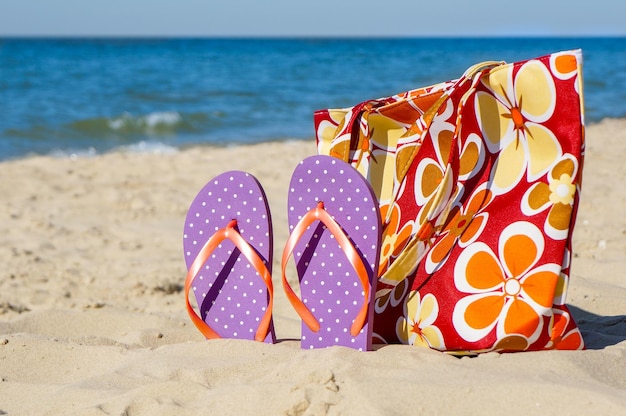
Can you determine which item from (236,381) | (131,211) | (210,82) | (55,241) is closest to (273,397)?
(236,381)

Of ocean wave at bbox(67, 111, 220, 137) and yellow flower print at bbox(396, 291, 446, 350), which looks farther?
ocean wave at bbox(67, 111, 220, 137)

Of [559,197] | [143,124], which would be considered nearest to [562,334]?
[559,197]

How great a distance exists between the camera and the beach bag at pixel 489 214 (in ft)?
5.42

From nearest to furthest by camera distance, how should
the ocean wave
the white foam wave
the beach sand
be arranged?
the beach sand → the ocean wave → the white foam wave

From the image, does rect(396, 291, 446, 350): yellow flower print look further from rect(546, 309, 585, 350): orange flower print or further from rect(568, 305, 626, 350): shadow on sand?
rect(568, 305, 626, 350): shadow on sand

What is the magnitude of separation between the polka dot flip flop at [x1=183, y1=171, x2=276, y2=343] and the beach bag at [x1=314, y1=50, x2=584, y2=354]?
0.32 metres

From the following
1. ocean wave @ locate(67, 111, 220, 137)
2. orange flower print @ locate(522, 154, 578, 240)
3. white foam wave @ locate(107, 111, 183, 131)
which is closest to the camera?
orange flower print @ locate(522, 154, 578, 240)

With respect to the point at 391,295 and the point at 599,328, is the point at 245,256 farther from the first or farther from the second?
the point at 599,328

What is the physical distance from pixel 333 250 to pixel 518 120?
55 cm

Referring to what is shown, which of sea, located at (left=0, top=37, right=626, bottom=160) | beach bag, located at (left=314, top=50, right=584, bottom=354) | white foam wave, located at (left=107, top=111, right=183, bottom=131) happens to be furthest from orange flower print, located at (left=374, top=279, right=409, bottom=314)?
white foam wave, located at (left=107, top=111, right=183, bottom=131)

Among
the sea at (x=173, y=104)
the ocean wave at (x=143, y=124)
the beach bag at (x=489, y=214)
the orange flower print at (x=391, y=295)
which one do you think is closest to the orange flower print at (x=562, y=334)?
the beach bag at (x=489, y=214)

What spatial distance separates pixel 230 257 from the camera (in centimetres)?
194

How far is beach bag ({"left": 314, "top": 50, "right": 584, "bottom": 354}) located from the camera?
165cm

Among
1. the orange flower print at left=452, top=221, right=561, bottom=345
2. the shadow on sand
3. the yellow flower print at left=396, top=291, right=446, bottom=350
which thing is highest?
the orange flower print at left=452, top=221, right=561, bottom=345
